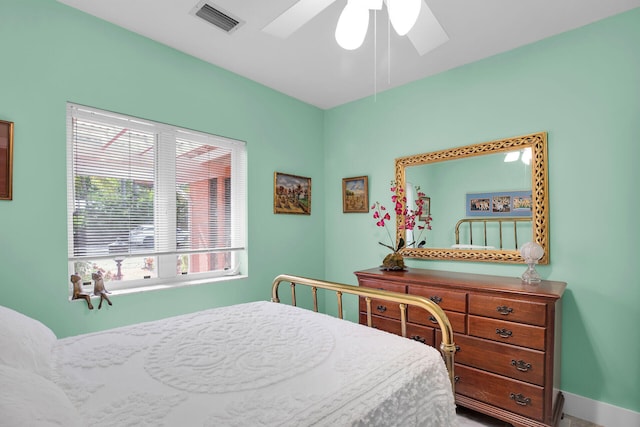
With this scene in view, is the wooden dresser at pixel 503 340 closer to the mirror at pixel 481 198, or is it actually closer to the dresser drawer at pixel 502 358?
the dresser drawer at pixel 502 358

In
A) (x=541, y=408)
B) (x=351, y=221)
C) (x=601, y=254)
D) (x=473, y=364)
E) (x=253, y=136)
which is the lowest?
(x=541, y=408)

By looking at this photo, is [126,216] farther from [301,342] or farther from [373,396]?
[373,396]

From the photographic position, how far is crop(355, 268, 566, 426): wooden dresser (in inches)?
72.0

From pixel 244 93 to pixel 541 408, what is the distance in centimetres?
320

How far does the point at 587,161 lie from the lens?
6.95 ft

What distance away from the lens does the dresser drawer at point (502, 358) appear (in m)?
1.85

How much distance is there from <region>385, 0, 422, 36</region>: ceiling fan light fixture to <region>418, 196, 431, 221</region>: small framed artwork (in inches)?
70.8

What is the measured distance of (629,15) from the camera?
1.99 metres

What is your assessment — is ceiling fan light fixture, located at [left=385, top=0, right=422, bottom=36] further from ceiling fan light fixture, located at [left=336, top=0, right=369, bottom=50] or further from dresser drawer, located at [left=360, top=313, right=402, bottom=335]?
dresser drawer, located at [left=360, top=313, right=402, bottom=335]

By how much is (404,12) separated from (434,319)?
1929 millimetres

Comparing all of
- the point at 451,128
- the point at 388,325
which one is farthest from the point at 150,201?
the point at 451,128

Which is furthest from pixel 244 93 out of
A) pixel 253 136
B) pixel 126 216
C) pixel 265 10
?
pixel 126 216

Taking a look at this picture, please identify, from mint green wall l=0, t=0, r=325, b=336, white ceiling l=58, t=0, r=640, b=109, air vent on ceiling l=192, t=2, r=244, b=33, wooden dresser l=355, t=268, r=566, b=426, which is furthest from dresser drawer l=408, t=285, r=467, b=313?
air vent on ceiling l=192, t=2, r=244, b=33

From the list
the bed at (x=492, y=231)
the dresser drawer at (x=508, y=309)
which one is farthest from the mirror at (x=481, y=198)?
the dresser drawer at (x=508, y=309)
